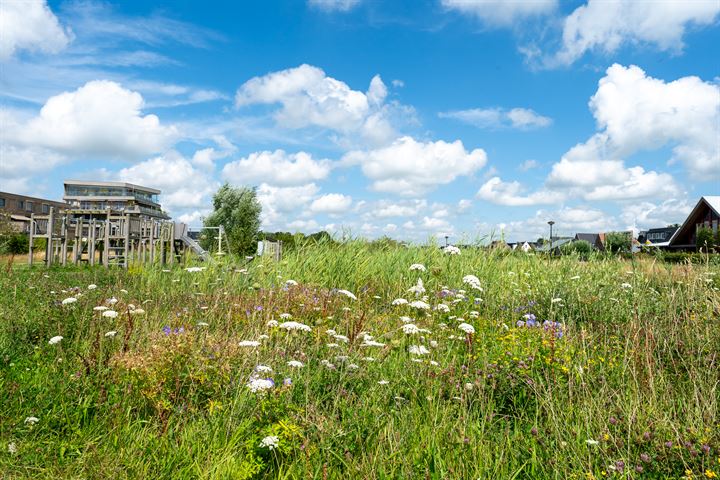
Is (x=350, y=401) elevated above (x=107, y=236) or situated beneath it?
situated beneath

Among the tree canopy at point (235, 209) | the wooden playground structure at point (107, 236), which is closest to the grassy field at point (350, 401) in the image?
the wooden playground structure at point (107, 236)

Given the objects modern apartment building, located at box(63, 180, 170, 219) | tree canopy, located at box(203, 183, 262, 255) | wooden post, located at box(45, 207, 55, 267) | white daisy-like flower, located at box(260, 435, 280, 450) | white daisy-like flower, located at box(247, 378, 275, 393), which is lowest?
white daisy-like flower, located at box(260, 435, 280, 450)

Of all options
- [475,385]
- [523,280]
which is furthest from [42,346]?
[523,280]

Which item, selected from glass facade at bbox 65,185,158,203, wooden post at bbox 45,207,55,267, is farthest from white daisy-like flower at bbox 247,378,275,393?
glass facade at bbox 65,185,158,203

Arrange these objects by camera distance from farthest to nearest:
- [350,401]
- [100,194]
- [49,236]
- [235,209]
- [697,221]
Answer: [100,194]
[235,209]
[697,221]
[49,236]
[350,401]

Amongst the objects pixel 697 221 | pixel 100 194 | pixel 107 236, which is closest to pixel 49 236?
pixel 107 236

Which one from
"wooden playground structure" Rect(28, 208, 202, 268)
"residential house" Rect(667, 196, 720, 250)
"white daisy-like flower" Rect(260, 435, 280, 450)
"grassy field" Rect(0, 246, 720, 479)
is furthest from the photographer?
"residential house" Rect(667, 196, 720, 250)

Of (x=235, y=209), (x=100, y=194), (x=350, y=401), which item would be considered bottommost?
(x=350, y=401)

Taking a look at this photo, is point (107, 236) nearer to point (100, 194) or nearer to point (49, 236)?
point (49, 236)

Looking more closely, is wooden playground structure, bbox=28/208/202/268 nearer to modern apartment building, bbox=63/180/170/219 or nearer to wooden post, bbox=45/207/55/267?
wooden post, bbox=45/207/55/267

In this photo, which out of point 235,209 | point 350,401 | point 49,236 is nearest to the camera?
point 350,401

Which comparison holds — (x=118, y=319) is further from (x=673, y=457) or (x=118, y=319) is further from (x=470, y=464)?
(x=673, y=457)

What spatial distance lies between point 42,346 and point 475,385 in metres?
4.07

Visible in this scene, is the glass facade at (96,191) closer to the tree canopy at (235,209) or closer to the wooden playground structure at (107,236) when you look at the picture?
the tree canopy at (235,209)
